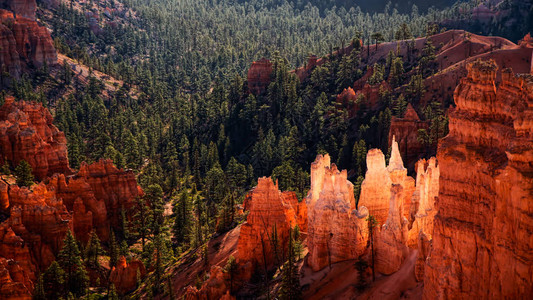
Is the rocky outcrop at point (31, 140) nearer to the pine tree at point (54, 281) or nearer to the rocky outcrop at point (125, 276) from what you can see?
the rocky outcrop at point (125, 276)

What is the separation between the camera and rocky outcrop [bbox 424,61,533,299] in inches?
1022

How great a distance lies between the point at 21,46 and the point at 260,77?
63.6 metres

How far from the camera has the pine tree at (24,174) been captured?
69.4 meters

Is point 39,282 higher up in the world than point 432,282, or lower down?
lower down

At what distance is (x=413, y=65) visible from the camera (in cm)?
12300

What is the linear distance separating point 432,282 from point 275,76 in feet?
364

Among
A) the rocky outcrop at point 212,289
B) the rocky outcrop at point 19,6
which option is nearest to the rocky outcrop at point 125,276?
the rocky outcrop at point 212,289

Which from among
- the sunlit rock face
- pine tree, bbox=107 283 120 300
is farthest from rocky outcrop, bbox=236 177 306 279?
the sunlit rock face

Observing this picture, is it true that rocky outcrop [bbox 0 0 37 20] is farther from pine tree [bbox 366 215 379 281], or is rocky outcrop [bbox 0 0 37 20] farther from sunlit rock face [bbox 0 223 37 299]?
pine tree [bbox 366 215 379 281]

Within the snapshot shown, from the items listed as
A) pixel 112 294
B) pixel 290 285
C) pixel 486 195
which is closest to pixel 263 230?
pixel 290 285

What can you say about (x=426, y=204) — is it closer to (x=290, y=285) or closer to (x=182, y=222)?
(x=290, y=285)

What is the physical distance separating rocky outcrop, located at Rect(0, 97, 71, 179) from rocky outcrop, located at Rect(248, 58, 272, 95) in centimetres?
6415

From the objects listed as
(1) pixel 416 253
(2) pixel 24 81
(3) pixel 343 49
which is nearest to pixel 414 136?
(1) pixel 416 253

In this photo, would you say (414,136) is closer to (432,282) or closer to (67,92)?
(432,282)
